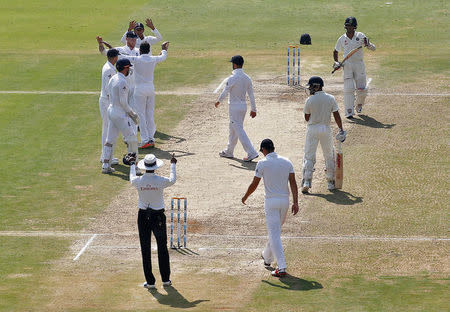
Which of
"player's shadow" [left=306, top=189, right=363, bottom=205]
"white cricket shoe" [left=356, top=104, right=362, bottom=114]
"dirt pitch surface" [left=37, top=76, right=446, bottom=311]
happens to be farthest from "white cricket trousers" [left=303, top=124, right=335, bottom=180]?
"white cricket shoe" [left=356, top=104, right=362, bottom=114]

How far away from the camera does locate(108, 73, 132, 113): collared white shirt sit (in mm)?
22234

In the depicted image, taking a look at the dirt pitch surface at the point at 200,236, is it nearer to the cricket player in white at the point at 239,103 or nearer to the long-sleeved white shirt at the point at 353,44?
the cricket player in white at the point at 239,103

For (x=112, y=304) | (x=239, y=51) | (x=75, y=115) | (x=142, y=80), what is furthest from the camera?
(x=239, y=51)

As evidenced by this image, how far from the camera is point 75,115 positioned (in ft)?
93.1

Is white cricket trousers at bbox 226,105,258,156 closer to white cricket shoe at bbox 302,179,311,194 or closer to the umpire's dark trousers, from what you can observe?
white cricket shoe at bbox 302,179,311,194

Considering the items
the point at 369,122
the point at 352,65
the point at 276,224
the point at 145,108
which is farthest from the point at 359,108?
the point at 276,224

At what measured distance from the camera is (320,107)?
20.8m

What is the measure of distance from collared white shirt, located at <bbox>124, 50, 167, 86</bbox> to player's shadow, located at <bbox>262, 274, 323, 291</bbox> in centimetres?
966

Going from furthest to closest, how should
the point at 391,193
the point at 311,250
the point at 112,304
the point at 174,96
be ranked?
the point at 174,96 → the point at 391,193 → the point at 311,250 → the point at 112,304

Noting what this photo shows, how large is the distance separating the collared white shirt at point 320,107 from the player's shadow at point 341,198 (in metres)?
1.58

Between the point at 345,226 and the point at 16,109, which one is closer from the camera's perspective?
the point at 345,226

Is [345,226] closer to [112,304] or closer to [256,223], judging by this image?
[256,223]

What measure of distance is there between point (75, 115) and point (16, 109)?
1.87m

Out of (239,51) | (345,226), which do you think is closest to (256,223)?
(345,226)
